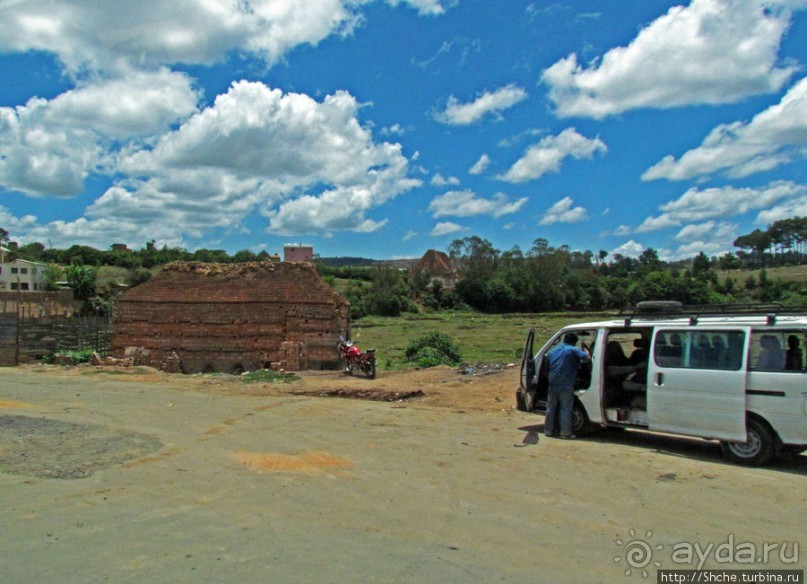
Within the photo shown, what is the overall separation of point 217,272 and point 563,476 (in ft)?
59.0

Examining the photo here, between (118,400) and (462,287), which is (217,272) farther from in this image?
(462,287)

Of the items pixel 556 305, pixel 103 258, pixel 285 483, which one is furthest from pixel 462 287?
pixel 285 483

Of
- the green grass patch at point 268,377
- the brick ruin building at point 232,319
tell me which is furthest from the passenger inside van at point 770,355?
the brick ruin building at point 232,319

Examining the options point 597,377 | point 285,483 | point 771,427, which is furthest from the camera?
point 597,377

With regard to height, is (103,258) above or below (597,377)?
above

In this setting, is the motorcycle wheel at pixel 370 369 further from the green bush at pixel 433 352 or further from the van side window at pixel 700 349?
the van side window at pixel 700 349

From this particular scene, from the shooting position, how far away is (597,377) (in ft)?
30.0

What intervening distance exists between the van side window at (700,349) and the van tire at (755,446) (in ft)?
2.44

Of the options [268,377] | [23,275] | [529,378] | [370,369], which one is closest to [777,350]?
[529,378]

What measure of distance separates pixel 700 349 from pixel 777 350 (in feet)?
3.01

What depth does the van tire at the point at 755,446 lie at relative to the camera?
7.29 m

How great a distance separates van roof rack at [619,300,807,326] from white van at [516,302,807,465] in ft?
0.05

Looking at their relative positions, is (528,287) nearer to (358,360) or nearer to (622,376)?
(358,360)

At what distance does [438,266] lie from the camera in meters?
118
